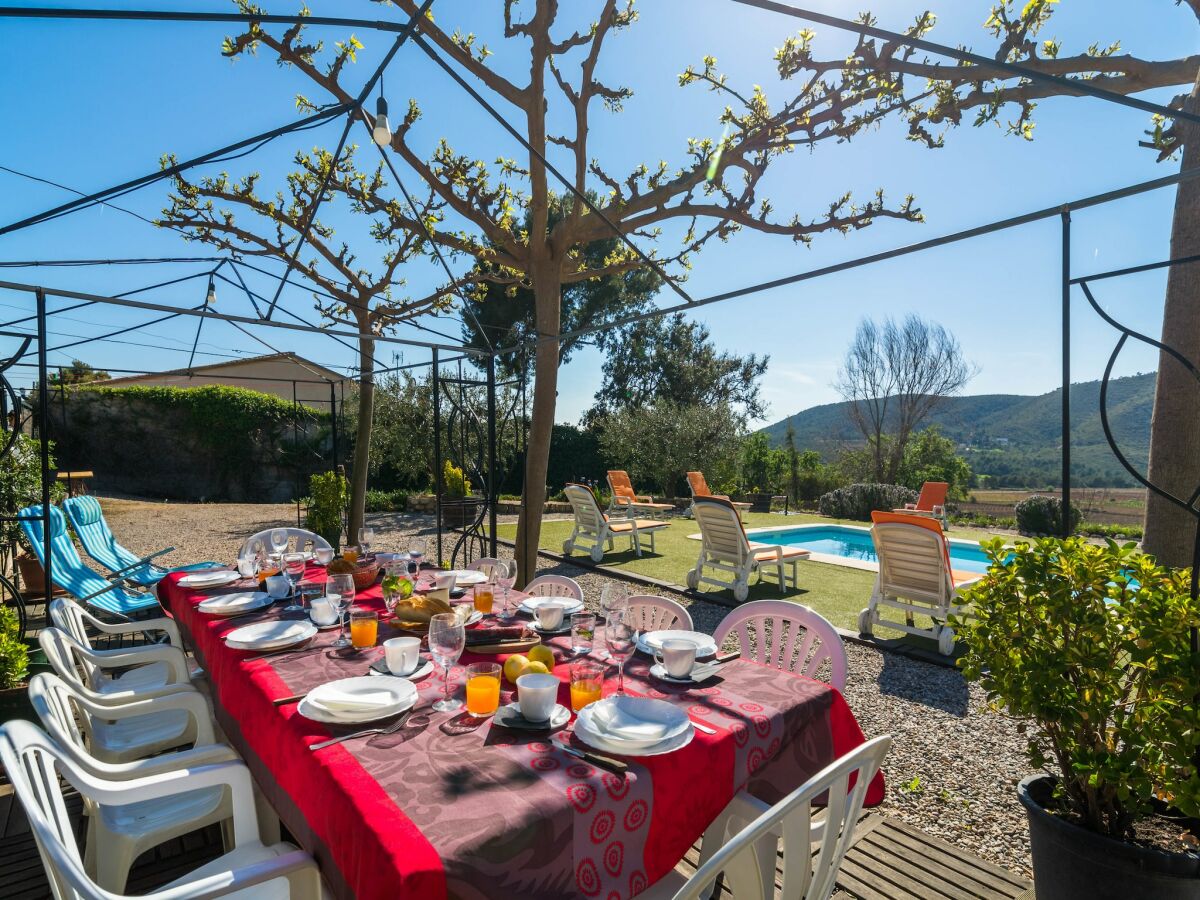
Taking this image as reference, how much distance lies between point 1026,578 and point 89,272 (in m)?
6.49

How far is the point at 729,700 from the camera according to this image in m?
1.63

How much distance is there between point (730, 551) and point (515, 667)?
4580mm

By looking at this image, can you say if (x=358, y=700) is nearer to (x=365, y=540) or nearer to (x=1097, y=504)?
(x=365, y=540)

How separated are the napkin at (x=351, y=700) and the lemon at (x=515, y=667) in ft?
1.01

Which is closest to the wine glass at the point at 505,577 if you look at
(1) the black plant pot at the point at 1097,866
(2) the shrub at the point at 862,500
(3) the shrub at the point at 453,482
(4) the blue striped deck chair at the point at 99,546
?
(1) the black plant pot at the point at 1097,866

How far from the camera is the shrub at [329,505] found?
817 cm

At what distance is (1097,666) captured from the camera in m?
1.46

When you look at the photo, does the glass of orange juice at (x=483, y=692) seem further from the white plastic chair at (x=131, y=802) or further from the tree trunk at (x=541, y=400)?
the tree trunk at (x=541, y=400)

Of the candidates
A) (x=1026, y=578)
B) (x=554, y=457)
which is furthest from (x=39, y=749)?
(x=554, y=457)

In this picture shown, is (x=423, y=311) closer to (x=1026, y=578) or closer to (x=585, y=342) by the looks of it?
(x=1026, y=578)

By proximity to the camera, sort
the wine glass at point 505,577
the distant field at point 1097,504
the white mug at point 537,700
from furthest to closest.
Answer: the distant field at point 1097,504 < the wine glass at point 505,577 < the white mug at point 537,700

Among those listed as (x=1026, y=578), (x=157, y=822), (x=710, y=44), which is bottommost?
(x=157, y=822)

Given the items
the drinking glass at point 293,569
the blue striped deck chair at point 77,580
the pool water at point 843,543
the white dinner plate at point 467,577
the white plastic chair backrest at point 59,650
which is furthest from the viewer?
the pool water at point 843,543

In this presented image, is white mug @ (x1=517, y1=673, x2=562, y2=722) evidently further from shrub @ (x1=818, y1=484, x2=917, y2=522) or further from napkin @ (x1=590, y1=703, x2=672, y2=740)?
shrub @ (x1=818, y1=484, x2=917, y2=522)
